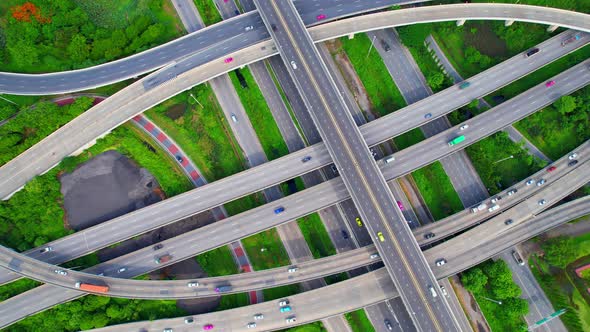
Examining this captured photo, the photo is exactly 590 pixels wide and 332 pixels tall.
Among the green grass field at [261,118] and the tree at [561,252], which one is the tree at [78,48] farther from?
the tree at [561,252]

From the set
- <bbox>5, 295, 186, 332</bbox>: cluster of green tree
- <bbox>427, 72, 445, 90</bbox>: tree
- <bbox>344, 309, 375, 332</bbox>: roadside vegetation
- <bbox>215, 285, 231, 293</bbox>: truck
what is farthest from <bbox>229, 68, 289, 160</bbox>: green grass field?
<bbox>5, 295, 186, 332</bbox>: cluster of green tree

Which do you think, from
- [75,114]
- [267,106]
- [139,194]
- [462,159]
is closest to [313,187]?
[267,106]

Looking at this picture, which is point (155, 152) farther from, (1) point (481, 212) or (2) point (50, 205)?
(1) point (481, 212)

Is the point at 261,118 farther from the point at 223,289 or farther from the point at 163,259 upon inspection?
the point at 223,289

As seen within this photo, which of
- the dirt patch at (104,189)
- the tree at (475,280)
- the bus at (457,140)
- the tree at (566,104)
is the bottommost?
the tree at (475,280)

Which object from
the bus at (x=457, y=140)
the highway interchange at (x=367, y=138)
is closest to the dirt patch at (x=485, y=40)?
the highway interchange at (x=367, y=138)
